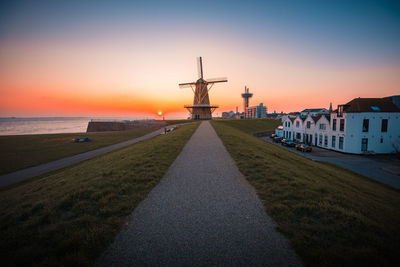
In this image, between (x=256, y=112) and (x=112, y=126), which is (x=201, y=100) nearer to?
(x=112, y=126)

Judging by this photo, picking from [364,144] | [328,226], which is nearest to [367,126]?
[364,144]

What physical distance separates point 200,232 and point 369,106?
38.4 metres

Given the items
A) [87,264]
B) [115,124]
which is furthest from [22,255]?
[115,124]

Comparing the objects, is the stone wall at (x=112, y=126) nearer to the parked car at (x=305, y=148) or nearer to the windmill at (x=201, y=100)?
the windmill at (x=201, y=100)

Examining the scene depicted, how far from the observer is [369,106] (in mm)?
27000

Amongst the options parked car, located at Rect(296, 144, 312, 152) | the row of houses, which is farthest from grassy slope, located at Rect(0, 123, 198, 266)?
the row of houses

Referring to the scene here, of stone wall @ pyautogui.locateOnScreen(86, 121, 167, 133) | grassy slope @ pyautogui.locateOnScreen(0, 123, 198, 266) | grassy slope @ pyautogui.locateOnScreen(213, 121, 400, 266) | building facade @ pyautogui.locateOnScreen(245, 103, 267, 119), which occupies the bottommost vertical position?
grassy slope @ pyautogui.locateOnScreen(213, 121, 400, 266)

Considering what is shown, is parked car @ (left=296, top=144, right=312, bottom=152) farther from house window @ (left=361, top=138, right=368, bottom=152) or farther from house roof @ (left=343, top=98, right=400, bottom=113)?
house roof @ (left=343, top=98, right=400, bottom=113)

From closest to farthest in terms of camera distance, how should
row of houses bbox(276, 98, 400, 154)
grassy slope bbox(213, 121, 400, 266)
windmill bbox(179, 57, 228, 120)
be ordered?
grassy slope bbox(213, 121, 400, 266) → row of houses bbox(276, 98, 400, 154) → windmill bbox(179, 57, 228, 120)

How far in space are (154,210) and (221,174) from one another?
167 inches

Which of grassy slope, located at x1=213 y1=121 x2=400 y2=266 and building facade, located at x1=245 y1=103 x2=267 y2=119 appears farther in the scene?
building facade, located at x1=245 y1=103 x2=267 y2=119

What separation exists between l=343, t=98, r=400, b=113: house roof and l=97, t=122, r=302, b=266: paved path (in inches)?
1282

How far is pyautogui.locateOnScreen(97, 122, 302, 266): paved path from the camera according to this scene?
341 centimetres

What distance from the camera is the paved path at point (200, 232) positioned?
341cm
